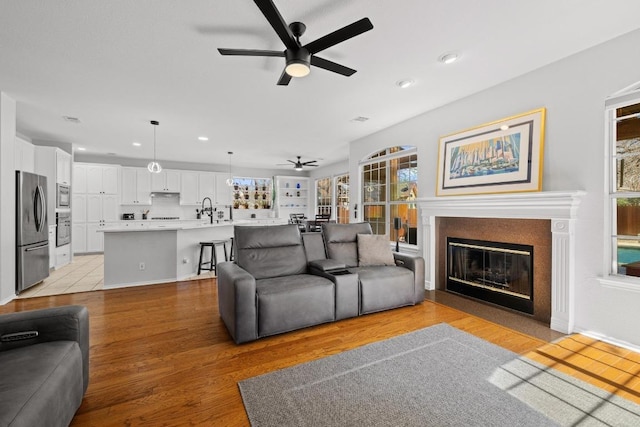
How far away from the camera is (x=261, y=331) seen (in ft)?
8.76

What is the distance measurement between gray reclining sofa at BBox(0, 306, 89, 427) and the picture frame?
407cm

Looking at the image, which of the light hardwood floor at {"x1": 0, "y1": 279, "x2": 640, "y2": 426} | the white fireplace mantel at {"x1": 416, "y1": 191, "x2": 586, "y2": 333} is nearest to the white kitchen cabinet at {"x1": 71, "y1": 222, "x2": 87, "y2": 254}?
the light hardwood floor at {"x1": 0, "y1": 279, "x2": 640, "y2": 426}

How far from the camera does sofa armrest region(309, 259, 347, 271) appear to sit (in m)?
3.29

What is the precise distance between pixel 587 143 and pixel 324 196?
25.0 ft

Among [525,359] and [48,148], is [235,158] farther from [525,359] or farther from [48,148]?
[525,359]

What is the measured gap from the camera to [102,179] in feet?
24.9

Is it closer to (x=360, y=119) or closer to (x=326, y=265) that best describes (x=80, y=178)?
(x=360, y=119)

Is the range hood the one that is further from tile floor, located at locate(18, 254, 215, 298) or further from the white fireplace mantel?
the white fireplace mantel

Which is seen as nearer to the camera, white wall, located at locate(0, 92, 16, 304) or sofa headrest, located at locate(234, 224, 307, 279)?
sofa headrest, located at locate(234, 224, 307, 279)

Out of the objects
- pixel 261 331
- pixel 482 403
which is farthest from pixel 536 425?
pixel 261 331

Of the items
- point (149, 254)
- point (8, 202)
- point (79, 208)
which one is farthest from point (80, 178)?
point (149, 254)

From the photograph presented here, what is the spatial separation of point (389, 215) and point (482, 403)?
13.0 ft

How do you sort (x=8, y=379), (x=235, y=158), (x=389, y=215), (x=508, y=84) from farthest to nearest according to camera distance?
(x=235, y=158), (x=389, y=215), (x=508, y=84), (x=8, y=379)

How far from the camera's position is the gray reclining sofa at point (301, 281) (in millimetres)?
2656
